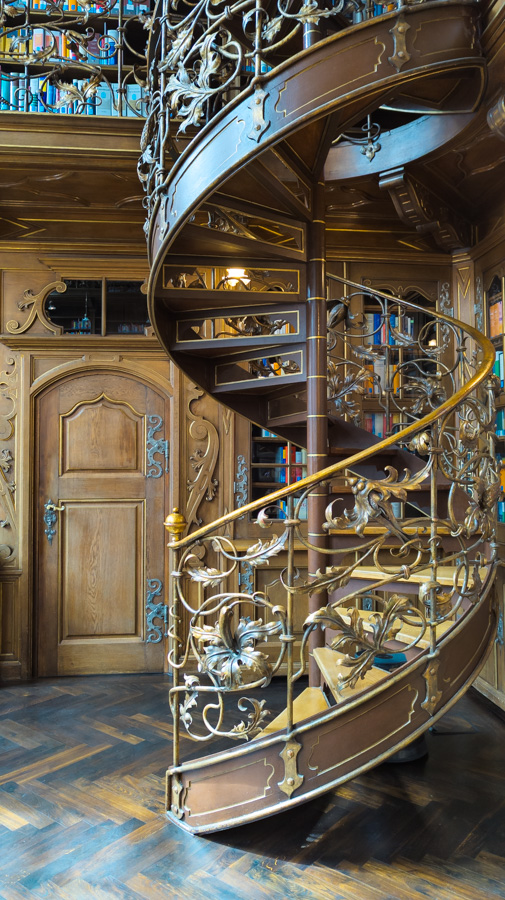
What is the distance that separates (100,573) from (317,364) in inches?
88.7

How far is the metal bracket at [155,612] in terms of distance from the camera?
14.1ft

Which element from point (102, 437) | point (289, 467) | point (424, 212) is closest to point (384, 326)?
point (424, 212)

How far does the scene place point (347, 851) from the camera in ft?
7.43

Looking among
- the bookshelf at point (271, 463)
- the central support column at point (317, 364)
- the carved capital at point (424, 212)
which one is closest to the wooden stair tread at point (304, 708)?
the central support column at point (317, 364)

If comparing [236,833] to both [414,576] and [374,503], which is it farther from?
[374,503]

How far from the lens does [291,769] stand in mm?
2252

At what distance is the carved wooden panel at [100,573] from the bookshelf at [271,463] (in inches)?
36.4

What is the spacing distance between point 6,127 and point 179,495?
94.6 inches

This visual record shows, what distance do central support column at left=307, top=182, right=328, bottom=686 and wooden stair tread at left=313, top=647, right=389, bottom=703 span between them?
0.70 feet

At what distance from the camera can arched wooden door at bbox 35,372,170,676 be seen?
4254 mm

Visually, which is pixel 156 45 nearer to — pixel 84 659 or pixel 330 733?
pixel 330 733

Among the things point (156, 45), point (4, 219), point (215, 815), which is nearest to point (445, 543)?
point (215, 815)

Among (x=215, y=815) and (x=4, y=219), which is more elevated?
(x=4, y=219)

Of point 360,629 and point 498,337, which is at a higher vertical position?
point 498,337
